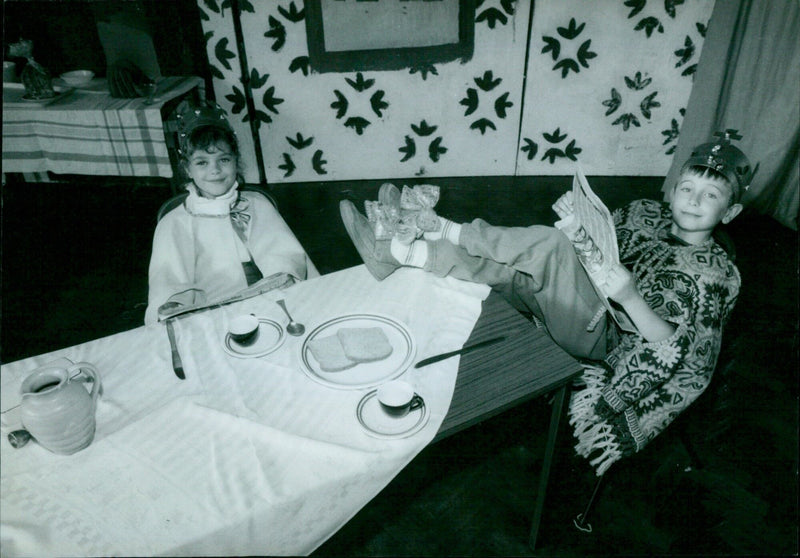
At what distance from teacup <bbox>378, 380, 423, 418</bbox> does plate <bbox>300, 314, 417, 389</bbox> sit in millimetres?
83

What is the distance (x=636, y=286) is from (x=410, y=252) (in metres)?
0.63

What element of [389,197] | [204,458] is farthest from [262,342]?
[389,197]

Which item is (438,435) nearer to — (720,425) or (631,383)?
(631,383)

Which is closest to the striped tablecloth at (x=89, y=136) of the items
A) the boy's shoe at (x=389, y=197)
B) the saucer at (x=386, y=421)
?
the boy's shoe at (x=389, y=197)

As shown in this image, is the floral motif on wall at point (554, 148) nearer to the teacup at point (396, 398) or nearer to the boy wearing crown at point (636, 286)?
the boy wearing crown at point (636, 286)

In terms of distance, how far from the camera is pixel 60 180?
3646 millimetres

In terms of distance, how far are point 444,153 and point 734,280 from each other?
96.8 inches

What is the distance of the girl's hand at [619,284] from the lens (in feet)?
4.44

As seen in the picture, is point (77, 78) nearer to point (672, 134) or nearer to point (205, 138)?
point (205, 138)

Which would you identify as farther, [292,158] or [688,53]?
Result: [292,158]

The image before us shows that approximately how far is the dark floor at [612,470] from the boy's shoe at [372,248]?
2.07ft

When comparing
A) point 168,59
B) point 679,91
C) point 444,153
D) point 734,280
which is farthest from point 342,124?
point 734,280

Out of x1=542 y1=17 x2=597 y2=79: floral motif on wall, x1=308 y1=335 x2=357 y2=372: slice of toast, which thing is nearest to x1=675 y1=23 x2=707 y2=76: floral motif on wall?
x1=542 y1=17 x2=597 y2=79: floral motif on wall

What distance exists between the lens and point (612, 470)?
182 cm
